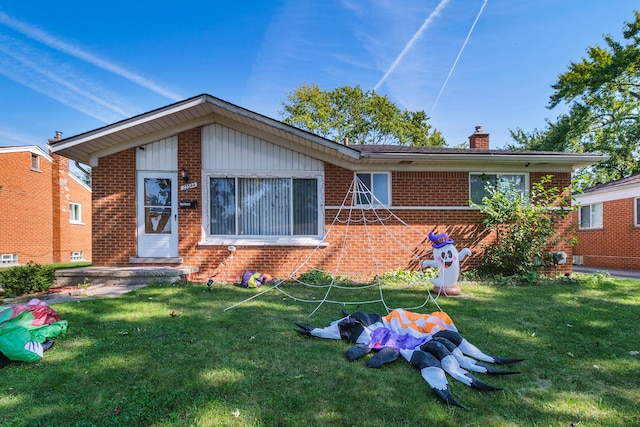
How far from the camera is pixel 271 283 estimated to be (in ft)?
25.5

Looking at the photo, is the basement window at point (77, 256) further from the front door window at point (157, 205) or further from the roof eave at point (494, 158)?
the roof eave at point (494, 158)

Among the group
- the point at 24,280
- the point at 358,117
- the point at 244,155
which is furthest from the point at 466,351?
the point at 358,117

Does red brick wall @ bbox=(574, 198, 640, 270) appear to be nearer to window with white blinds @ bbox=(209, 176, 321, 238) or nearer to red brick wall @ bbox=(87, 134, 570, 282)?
red brick wall @ bbox=(87, 134, 570, 282)

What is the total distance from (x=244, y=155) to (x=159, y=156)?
216 centimetres

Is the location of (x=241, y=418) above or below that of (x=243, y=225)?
below

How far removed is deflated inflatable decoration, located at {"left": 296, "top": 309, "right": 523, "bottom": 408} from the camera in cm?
299

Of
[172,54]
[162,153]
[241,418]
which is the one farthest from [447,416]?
[172,54]

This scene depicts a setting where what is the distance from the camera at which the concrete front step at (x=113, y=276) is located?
7.29 meters

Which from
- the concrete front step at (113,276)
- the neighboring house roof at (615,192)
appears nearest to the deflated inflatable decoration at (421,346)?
the concrete front step at (113,276)

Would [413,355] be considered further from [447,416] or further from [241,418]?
[241,418]

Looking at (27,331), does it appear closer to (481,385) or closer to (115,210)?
(481,385)

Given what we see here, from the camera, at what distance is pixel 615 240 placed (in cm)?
1384

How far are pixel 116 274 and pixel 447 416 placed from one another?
7.40m

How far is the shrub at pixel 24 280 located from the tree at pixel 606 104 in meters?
26.2
